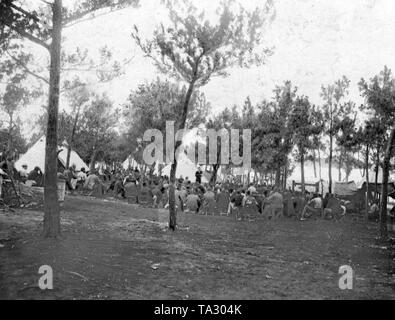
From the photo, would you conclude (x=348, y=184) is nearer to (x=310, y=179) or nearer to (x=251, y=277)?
(x=310, y=179)

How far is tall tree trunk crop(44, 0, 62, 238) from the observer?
378 inches

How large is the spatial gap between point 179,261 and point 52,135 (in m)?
4.40

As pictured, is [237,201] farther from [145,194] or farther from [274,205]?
[145,194]

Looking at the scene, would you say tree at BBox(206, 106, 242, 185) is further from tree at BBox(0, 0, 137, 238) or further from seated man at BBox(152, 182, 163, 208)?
tree at BBox(0, 0, 137, 238)

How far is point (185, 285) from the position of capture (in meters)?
7.18

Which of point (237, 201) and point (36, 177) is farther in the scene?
point (36, 177)

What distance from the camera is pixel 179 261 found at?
9.13 metres

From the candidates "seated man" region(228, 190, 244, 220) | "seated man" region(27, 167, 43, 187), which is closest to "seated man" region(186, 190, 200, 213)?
"seated man" region(228, 190, 244, 220)

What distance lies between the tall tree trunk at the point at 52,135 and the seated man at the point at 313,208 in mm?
15097

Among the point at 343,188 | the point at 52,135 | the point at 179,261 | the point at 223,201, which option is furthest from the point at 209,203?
the point at 343,188

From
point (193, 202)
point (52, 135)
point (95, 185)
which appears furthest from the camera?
point (95, 185)

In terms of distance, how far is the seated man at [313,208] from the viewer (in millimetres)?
21484

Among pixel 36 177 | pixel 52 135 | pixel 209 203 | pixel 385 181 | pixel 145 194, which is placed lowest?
pixel 209 203

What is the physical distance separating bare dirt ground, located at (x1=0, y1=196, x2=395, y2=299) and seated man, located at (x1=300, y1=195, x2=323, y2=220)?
6.09 metres
